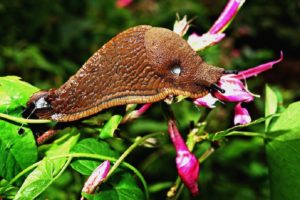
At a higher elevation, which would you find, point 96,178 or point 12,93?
point 12,93

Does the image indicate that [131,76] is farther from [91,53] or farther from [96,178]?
[91,53]

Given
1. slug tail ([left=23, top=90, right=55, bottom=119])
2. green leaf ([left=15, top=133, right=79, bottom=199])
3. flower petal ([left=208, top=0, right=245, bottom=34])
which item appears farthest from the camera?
flower petal ([left=208, top=0, right=245, bottom=34])

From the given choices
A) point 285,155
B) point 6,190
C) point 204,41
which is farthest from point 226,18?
point 6,190

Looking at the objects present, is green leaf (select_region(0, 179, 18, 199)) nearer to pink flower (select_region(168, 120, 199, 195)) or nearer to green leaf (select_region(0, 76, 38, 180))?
green leaf (select_region(0, 76, 38, 180))

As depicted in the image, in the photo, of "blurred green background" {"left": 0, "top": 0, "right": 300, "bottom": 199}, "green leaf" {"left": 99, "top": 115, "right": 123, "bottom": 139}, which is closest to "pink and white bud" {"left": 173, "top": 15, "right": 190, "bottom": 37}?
"green leaf" {"left": 99, "top": 115, "right": 123, "bottom": 139}

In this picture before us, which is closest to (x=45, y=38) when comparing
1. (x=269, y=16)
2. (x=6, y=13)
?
(x=6, y=13)

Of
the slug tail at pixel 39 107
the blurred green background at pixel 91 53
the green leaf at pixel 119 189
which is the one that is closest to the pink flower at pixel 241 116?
the green leaf at pixel 119 189
